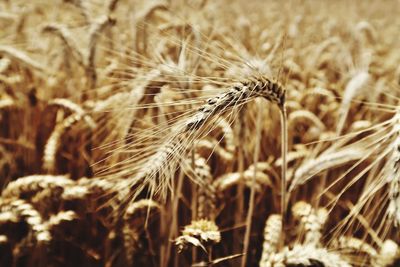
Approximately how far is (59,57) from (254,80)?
1155 mm

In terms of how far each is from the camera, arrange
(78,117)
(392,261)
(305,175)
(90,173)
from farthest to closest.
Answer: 1. (90,173)
2. (78,117)
3. (305,175)
4. (392,261)

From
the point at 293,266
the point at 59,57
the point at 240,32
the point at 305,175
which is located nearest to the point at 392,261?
the point at 293,266

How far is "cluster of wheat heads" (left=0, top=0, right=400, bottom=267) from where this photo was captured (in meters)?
0.96

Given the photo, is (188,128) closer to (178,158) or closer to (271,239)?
(178,158)

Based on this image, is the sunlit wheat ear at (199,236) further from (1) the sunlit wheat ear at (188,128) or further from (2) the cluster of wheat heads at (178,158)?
(1) the sunlit wheat ear at (188,128)

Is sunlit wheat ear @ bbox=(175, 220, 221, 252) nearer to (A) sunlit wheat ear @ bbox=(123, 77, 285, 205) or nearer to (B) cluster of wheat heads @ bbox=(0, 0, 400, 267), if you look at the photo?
(B) cluster of wheat heads @ bbox=(0, 0, 400, 267)

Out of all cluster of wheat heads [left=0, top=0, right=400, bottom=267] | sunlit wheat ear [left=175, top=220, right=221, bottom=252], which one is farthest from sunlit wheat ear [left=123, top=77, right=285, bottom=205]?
sunlit wheat ear [left=175, top=220, right=221, bottom=252]

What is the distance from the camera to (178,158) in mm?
939

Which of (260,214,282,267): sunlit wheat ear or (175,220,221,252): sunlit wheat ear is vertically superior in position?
(175,220,221,252): sunlit wheat ear

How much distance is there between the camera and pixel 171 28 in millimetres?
1793

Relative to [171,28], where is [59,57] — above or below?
below

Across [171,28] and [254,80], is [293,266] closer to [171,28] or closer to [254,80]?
[254,80]

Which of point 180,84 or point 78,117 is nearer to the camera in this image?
point 180,84

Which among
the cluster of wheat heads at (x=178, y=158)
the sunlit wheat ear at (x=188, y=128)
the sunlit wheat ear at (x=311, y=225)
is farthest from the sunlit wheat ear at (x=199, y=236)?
the sunlit wheat ear at (x=311, y=225)
